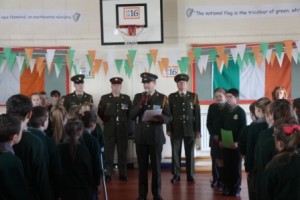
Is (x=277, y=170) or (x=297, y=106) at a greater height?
(x=297, y=106)

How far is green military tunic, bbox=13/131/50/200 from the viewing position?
241cm

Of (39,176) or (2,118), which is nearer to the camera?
(2,118)

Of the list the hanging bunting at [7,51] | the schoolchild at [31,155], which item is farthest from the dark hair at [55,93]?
the schoolchild at [31,155]

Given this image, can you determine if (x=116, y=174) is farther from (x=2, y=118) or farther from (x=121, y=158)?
(x=2, y=118)

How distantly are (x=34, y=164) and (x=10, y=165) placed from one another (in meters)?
0.38

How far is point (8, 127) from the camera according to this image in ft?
7.02

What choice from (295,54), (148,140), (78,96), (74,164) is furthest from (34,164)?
(295,54)


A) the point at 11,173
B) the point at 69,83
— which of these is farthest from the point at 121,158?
the point at 11,173

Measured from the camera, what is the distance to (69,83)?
7023mm

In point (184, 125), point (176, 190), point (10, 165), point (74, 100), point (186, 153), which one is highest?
point (74, 100)

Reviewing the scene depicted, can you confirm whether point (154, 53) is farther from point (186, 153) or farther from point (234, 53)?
point (186, 153)

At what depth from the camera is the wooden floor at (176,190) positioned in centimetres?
488

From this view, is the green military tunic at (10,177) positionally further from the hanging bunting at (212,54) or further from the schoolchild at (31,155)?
the hanging bunting at (212,54)

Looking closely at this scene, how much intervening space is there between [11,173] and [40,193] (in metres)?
0.45
